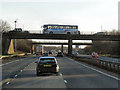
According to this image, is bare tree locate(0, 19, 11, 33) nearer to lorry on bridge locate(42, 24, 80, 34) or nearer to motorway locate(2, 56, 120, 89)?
lorry on bridge locate(42, 24, 80, 34)

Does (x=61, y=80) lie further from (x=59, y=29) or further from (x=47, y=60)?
(x=59, y=29)

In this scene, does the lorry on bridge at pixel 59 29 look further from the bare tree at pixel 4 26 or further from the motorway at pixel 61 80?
the motorway at pixel 61 80

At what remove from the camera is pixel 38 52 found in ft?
270

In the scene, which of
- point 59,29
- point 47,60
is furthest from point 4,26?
point 47,60

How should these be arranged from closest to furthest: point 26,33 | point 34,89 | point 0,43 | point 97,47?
point 34,89, point 26,33, point 0,43, point 97,47

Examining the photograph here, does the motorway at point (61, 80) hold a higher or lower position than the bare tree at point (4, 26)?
lower

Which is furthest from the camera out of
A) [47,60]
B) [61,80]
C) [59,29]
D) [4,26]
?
[4,26]

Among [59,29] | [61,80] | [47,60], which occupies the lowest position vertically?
[61,80]

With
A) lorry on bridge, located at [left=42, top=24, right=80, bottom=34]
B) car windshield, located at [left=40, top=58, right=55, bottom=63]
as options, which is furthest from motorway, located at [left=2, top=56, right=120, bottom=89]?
lorry on bridge, located at [left=42, top=24, right=80, bottom=34]

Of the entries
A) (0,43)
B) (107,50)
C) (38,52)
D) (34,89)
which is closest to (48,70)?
(34,89)

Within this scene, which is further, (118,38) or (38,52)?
(38,52)

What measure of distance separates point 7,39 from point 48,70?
51.9 metres

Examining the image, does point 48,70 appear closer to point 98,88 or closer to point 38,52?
point 98,88

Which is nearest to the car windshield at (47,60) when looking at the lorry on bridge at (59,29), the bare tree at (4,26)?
the lorry on bridge at (59,29)
